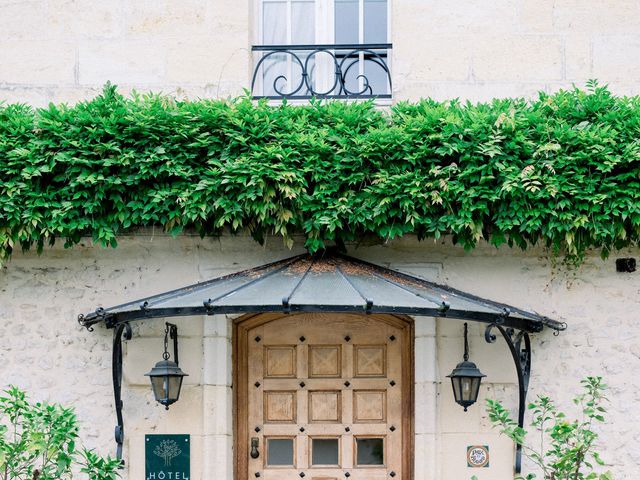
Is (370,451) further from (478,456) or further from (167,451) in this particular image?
(167,451)

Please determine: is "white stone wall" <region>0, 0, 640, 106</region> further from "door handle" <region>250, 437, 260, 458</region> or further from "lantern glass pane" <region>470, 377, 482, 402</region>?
"door handle" <region>250, 437, 260, 458</region>

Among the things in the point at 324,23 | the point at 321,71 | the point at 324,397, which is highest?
the point at 324,23

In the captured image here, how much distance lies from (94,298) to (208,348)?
83cm

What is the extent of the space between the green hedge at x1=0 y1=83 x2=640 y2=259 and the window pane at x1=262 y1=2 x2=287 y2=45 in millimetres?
966

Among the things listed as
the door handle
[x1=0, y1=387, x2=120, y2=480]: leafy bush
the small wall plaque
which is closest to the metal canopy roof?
[x1=0, y1=387, x2=120, y2=480]: leafy bush

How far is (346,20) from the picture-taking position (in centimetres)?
708

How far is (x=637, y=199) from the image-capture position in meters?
6.09

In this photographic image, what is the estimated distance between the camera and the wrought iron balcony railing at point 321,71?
693 cm

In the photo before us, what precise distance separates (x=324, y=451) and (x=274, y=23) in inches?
119

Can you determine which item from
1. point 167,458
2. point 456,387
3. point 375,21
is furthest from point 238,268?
point 375,21

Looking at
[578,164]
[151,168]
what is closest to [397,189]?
[578,164]

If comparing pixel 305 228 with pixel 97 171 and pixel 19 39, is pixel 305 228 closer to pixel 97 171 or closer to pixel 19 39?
pixel 97 171

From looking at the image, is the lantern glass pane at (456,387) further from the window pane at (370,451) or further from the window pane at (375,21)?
the window pane at (375,21)

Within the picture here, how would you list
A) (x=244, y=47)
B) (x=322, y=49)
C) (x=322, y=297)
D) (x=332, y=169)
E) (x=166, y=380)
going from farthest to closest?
1. (x=322, y=49)
2. (x=244, y=47)
3. (x=332, y=169)
4. (x=166, y=380)
5. (x=322, y=297)
